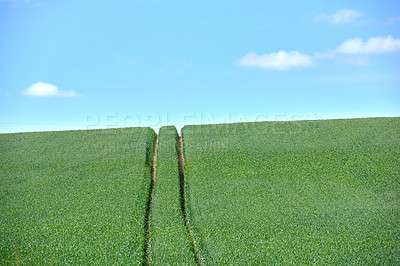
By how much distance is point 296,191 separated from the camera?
1773cm

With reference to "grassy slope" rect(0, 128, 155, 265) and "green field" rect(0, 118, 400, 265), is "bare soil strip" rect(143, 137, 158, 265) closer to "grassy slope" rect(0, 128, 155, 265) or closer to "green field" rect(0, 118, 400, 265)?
"green field" rect(0, 118, 400, 265)

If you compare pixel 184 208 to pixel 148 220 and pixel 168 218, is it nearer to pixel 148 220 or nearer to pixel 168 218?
pixel 168 218

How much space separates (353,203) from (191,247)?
8.30 meters

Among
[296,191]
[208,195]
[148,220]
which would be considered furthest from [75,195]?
[296,191]

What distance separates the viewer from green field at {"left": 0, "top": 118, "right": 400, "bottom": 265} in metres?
13.5

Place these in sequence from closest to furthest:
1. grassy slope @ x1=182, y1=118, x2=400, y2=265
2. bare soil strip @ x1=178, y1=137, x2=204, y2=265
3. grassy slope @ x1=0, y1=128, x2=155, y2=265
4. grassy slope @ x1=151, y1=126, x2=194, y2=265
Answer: grassy slope @ x1=151, y1=126, x2=194, y2=265 < bare soil strip @ x1=178, y1=137, x2=204, y2=265 < grassy slope @ x1=182, y1=118, x2=400, y2=265 < grassy slope @ x1=0, y1=128, x2=155, y2=265

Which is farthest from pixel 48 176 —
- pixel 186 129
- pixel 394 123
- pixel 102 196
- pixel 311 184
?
pixel 394 123

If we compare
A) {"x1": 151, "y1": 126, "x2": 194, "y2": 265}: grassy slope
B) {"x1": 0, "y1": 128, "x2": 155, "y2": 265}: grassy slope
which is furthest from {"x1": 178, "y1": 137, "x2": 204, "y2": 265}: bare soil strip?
{"x1": 0, "y1": 128, "x2": 155, "y2": 265}: grassy slope

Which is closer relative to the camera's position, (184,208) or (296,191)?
(184,208)

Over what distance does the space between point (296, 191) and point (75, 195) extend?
37.2 ft

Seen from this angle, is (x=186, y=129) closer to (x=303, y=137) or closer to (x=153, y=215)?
(x=303, y=137)

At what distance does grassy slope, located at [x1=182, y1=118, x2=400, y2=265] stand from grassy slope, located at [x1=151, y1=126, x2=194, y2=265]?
26.9 inches

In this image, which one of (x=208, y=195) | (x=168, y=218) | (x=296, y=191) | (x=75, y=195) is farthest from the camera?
(x=75, y=195)

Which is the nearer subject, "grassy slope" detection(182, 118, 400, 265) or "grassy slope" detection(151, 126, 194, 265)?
"grassy slope" detection(151, 126, 194, 265)
